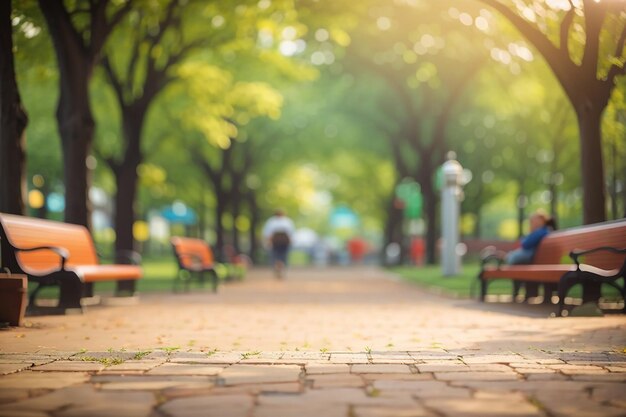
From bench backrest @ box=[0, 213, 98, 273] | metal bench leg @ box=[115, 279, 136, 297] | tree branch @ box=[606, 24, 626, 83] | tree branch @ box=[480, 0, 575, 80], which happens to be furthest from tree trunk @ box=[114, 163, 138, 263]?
tree branch @ box=[606, 24, 626, 83]

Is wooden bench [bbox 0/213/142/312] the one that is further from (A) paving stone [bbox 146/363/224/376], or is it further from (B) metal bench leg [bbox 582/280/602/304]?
(B) metal bench leg [bbox 582/280/602/304]

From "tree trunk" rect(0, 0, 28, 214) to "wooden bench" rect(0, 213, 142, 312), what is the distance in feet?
2.57

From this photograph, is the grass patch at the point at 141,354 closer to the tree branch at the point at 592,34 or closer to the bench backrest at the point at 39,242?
the bench backrest at the point at 39,242

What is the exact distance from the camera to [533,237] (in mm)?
14562

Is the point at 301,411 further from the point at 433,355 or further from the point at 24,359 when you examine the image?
the point at 24,359

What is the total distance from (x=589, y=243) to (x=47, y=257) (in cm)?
725

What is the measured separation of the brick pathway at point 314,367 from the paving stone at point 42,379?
1 centimetres

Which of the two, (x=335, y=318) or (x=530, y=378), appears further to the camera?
(x=335, y=318)

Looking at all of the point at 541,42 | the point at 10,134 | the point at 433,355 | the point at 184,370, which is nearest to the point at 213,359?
the point at 184,370

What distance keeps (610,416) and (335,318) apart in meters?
6.91

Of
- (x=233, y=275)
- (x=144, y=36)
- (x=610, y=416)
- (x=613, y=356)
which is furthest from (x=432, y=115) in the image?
(x=610, y=416)

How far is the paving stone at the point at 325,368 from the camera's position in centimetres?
593

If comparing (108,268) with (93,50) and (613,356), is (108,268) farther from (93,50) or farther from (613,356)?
(613,356)

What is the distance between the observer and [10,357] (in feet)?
21.8
